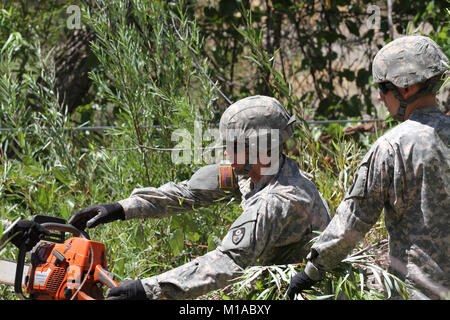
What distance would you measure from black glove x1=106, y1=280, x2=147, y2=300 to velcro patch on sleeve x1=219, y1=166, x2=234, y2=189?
834mm

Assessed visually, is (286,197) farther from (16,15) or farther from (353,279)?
(16,15)

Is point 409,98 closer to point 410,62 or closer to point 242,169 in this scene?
point 410,62

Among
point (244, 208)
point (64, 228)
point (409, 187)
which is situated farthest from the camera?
point (64, 228)

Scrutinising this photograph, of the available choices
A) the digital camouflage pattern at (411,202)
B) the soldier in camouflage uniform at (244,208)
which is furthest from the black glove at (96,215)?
the digital camouflage pattern at (411,202)

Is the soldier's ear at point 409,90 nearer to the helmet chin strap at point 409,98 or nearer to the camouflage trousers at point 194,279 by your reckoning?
the helmet chin strap at point 409,98

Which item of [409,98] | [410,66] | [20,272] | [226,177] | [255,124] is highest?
[410,66]

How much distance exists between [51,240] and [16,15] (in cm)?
350

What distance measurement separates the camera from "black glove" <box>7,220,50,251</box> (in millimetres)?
2803

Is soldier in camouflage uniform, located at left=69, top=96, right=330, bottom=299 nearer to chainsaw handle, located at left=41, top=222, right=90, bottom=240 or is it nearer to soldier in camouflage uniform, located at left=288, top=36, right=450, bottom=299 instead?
chainsaw handle, located at left=41, top=222, right=90, bottom=240

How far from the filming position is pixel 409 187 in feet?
7.44

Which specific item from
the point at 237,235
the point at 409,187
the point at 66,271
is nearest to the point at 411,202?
the point at 409,187

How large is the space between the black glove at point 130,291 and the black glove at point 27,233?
0.60 meters

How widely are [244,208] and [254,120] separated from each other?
401mm

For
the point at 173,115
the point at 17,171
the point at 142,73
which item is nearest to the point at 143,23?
the point at 142,73
